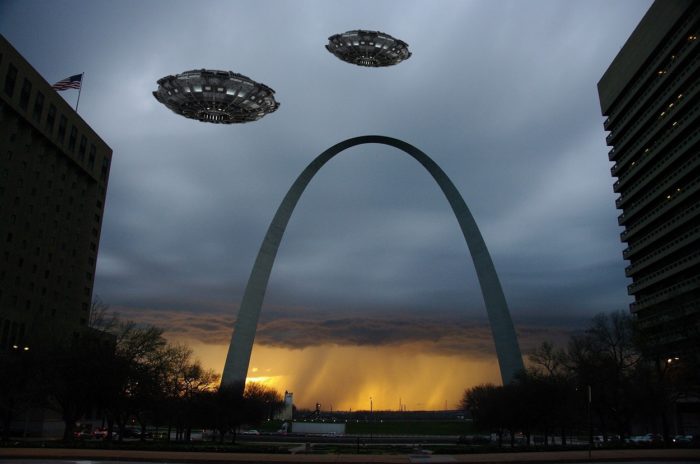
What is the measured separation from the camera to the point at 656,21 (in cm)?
7825

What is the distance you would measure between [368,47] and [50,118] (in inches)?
2175

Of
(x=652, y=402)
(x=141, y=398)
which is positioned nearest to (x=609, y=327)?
(x=652, y=402)

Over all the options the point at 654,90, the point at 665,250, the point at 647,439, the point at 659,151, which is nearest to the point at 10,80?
the point at 647,439

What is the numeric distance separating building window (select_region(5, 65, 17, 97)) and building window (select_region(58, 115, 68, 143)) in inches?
574

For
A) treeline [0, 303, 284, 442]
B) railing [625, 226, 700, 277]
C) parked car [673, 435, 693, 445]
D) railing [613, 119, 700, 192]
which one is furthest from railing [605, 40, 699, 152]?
treeline [0, 303, 284, 442]

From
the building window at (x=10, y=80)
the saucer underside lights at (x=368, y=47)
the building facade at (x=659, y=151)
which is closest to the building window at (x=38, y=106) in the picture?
the building window at (x=10, y=80)

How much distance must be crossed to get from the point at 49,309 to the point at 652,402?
263 feet

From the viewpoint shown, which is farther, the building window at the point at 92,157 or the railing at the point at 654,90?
the building window at the point at 92,157

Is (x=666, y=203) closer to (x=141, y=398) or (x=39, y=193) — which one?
(x=141, y=398)

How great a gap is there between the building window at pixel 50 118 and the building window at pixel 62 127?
2.07 m

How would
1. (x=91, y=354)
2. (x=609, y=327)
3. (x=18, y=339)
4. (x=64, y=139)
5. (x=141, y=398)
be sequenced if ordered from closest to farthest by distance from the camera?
(x=91, y=354) → (x=141, y=398) → (x=609, y=327) → (x=18, y=339) → (x=64, y=139)

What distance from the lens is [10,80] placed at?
71.5 meters

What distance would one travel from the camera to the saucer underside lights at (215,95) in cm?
4847

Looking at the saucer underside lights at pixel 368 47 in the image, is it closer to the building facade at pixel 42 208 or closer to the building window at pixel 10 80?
the building window at pixel 10 80
